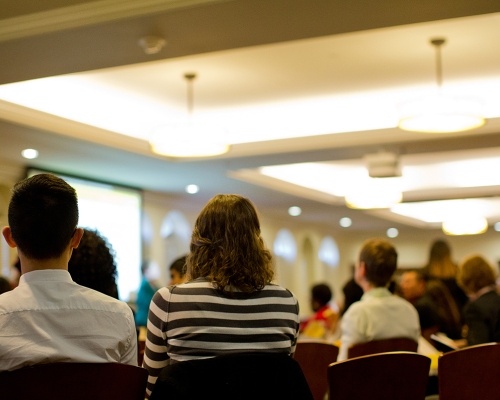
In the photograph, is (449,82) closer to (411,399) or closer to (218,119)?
(218,119)

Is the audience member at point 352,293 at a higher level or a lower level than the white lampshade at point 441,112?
lower

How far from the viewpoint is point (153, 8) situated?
126 inches

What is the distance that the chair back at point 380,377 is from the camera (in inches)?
80.7

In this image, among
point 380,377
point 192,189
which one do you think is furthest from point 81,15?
point 192,189

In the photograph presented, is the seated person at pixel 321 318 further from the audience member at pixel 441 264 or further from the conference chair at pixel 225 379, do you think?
the conference chair at pixel 225 379

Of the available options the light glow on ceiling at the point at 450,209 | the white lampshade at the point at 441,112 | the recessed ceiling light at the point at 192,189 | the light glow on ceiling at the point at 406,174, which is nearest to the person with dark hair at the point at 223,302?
the white lampshade at the point at 441,112

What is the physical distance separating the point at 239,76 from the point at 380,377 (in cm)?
387

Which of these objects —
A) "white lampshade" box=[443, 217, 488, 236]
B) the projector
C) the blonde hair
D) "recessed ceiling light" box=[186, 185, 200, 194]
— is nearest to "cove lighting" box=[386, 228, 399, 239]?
"white lampshade" box=[443, 217, 488, 236]

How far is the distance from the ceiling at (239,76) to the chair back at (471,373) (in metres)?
1.61

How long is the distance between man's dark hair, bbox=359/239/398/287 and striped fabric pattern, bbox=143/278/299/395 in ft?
5.27

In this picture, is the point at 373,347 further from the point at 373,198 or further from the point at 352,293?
the point at 373,198

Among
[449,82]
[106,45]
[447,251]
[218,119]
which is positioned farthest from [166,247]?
[106,45]

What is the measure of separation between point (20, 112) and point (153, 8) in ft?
9.24

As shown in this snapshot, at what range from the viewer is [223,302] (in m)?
1.84
